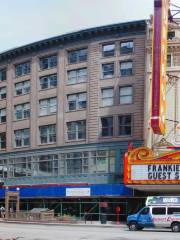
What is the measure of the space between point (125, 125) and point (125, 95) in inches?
131

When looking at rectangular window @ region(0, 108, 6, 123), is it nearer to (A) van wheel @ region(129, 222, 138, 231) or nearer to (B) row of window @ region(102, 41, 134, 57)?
(B) row of window @ region(102, 41, 134, 57)

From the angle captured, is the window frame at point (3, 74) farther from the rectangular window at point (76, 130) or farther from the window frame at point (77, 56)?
the rectangular window at point (76, 130)

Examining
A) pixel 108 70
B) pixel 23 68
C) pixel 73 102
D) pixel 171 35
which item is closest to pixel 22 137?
pixel 23 68

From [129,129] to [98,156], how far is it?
186 inches

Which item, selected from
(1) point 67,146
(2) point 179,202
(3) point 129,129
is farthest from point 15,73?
(2) point 179,202

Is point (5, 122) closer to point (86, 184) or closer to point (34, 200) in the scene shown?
point (34, 200)

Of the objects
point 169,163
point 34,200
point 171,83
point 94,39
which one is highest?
point 94,39

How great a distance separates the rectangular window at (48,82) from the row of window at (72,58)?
1.23m

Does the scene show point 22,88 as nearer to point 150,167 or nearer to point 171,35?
point 171,35

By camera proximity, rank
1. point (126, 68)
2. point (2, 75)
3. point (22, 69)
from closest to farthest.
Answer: point (126, 68) → point (22, 69) → point (2, 75)

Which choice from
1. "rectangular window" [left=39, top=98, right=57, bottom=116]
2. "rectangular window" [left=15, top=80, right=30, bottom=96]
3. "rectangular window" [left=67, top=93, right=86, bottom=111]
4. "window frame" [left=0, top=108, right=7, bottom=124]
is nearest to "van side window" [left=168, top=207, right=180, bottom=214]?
"rectangular window" [left=67, top=93, right=86, bottom=111]

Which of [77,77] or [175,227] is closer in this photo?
[175,227]

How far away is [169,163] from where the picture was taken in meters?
54.8

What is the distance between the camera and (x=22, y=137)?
73562 mm
